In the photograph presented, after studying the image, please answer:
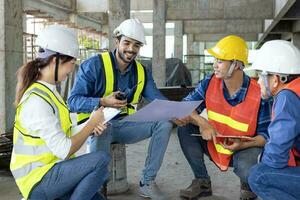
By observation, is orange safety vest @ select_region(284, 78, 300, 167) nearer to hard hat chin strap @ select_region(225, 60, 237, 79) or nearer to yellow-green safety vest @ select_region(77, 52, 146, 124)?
hard hat chin strap @ select_region(225, 60, 237, 79)

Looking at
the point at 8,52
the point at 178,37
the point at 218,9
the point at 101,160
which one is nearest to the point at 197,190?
the point at 101,160

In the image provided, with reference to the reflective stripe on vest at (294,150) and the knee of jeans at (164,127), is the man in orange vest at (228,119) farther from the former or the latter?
the reflective stripe on vest at (294,150)

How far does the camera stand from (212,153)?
4.34 metres

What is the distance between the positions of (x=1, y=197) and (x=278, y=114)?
306 centimetres

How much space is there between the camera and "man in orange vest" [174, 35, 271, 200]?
4066mm

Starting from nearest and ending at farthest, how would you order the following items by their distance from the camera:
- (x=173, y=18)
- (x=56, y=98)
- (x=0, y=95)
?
1. (x=56, y=98)
2. (x=0, y=95)
3. (x=173, y=18)

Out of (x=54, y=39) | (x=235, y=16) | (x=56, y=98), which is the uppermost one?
(x=235, y=16)

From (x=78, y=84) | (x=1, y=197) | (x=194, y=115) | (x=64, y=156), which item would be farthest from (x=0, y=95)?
(x=64, y=156)

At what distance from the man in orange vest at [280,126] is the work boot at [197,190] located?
1.21 meters

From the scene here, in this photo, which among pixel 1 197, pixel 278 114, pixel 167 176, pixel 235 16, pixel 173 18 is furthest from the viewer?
pixel 173 18

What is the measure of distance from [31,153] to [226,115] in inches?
77.0

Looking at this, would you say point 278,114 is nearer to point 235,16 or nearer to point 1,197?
point 1,197

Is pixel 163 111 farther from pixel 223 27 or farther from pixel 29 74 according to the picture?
pixel 223 27

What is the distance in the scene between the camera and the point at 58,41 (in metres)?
3.22
